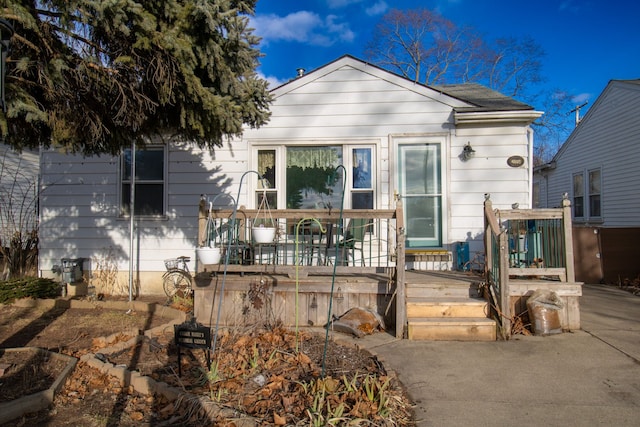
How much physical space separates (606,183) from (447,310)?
35.0ft

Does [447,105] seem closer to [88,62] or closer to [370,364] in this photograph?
[370,364]

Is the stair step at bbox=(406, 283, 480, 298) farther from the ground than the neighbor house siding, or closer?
closer

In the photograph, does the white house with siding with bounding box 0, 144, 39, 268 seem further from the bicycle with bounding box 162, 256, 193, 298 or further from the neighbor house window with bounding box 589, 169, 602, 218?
the neighbor house window with bounding box 589, 169, 602, 218

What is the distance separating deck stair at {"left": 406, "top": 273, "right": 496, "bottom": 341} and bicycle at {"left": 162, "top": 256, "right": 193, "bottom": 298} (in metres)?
3.90

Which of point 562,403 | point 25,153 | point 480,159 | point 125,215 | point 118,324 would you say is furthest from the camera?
point 25,153

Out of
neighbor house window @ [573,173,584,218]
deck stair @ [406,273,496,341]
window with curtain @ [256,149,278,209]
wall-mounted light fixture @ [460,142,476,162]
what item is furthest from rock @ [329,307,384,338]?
neighbor house window @ [573,173,584,218]

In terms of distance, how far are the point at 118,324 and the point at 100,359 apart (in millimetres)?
1445

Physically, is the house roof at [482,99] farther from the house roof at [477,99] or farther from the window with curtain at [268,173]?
the window with curtain at [268,173]

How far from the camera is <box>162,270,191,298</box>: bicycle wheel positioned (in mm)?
7036

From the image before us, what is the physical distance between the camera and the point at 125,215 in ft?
24.6

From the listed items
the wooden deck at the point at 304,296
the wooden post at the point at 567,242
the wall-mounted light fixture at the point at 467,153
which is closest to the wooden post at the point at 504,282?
the wooden deck at the point at 304,296

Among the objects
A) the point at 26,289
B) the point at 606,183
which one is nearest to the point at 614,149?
the point at 606,183

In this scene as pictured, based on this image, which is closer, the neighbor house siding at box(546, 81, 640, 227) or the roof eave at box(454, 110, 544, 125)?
the roof eave at box(454, 110, 544, 125)

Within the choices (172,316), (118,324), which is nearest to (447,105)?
(172,316)
